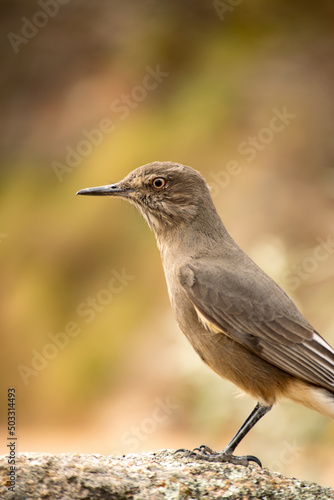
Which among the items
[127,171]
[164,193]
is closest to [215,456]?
[164,193]

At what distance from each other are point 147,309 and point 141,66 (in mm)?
5241

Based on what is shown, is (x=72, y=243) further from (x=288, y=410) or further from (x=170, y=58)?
(x=288, y=410)

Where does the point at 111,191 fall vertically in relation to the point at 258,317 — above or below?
above

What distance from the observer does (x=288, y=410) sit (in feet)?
22.4

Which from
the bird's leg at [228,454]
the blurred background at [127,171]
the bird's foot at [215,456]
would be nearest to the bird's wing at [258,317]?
the bird's leg at [228,454]

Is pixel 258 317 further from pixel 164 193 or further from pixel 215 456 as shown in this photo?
pixel 164 193

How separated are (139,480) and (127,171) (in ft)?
27.4

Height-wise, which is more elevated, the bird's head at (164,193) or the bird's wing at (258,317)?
the bird's head at (164,193)

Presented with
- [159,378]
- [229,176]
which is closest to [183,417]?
[159,378]

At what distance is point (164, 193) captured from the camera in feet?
18.8

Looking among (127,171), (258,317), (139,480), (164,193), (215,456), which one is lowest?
(139,480)

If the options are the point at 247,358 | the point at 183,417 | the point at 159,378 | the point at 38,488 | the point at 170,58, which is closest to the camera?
the point at 38,488

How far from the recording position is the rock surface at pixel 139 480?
3.92m

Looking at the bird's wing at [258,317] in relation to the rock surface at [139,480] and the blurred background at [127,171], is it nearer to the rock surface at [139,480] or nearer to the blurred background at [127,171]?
the rock surface at [139,480]
